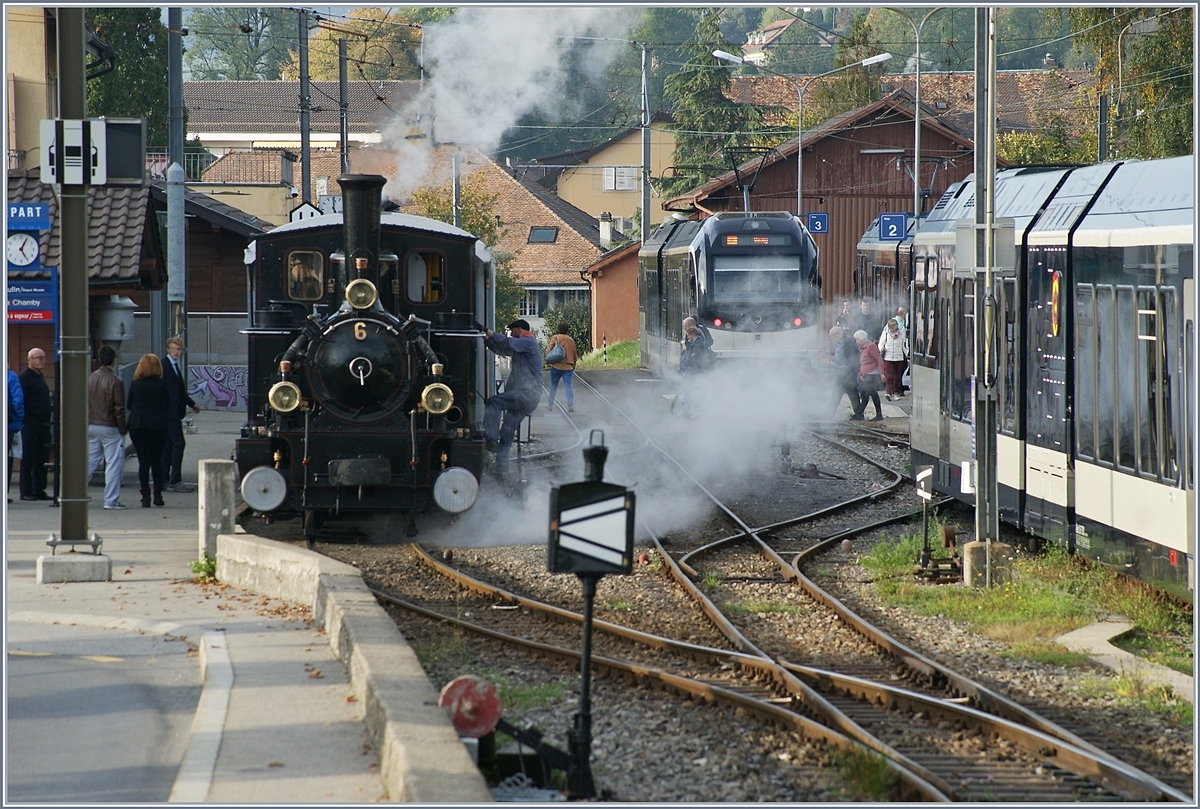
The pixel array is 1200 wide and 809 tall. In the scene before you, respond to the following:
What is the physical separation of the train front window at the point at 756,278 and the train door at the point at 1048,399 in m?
13.3

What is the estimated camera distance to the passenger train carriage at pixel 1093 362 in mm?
8820

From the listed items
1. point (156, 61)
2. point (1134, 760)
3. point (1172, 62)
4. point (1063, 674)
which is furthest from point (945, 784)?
point (156, 61)

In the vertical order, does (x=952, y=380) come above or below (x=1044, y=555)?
above

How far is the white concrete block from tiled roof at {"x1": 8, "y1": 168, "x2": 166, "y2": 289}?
564cm

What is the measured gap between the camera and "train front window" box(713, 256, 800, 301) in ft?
80.8

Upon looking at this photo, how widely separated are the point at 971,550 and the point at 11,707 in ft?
23.1

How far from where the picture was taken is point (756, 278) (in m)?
24.8

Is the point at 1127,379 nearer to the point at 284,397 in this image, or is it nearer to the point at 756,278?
the point at 284,397

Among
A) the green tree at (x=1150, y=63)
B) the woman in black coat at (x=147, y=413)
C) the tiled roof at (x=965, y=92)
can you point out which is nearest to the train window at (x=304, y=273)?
the woman in black coat at (x=147, y=413)

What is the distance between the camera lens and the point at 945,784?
5.99 metres

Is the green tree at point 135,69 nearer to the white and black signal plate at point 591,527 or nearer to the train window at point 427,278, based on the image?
the train window at point 427,278

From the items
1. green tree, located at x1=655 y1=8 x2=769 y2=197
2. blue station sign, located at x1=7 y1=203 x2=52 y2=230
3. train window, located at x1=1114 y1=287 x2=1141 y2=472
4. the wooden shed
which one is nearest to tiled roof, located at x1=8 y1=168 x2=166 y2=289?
blue station sign, located at x1=7 y1=203 x2=52 y2=230

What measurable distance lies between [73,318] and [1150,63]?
26.9 metres

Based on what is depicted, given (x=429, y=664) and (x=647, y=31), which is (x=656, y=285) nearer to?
(x=429, y=664)
